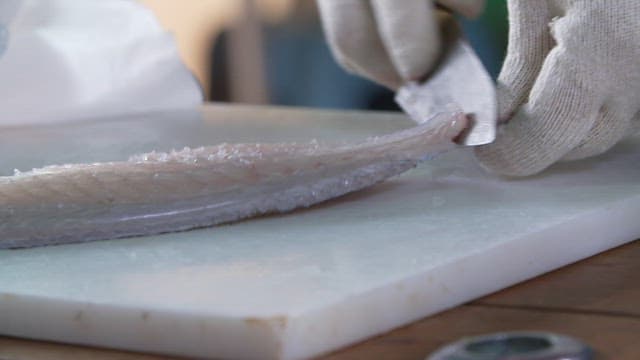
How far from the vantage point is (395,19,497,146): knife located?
0.71 metres

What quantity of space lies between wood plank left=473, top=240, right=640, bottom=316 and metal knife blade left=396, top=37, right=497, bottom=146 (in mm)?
132

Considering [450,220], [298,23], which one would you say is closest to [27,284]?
[450,220]

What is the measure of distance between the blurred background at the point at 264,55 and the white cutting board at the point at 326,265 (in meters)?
1.20

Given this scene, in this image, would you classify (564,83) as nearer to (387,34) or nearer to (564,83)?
(564,83)

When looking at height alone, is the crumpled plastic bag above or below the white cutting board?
above

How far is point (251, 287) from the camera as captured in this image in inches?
20.1

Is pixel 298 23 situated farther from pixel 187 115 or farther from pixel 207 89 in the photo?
pixel 187 115

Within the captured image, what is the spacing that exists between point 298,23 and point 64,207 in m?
1.67

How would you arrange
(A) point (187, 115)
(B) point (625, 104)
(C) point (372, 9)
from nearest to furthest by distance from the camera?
(B) point (625, 104)
(C) point (372, 9)
(A) point (187, 115)

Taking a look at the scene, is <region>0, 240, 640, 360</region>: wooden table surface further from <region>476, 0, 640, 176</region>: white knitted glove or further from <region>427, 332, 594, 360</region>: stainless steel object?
<region>476, 0, 640, 176</region>: white knitted glove

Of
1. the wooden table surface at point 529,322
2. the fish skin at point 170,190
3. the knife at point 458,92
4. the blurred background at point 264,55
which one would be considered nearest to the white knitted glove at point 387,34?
the knife at point 458,92

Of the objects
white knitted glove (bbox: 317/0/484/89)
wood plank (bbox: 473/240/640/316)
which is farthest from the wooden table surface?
white knitted glove (bbox: 317/0/484/89)

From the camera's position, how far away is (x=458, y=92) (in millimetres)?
760

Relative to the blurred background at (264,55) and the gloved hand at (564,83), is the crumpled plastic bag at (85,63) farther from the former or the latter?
the blurred background at (264,55)
